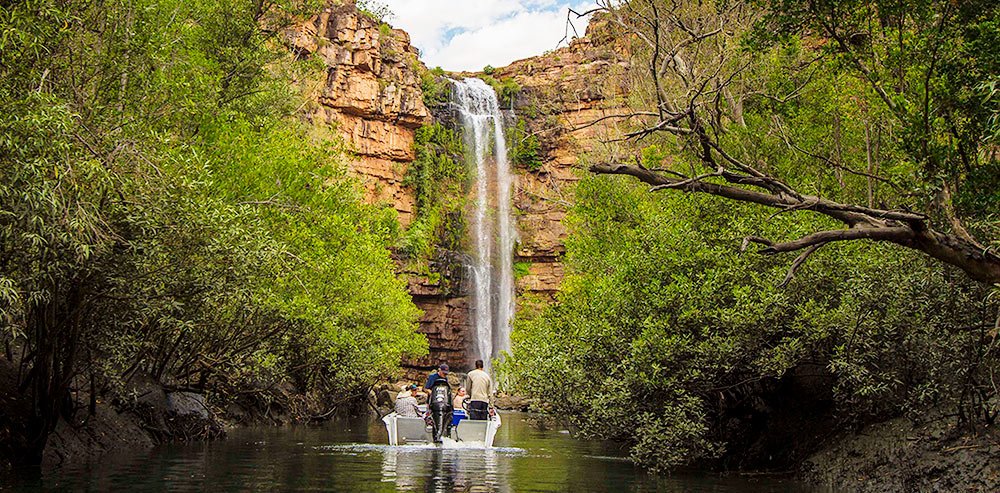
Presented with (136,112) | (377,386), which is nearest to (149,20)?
(136,112)

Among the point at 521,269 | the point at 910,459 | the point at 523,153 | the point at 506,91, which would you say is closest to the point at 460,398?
the point at 910,459

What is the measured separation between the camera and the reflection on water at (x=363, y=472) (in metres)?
13.6

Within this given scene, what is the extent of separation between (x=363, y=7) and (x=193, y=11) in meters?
42.1

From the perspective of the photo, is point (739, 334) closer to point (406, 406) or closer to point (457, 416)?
→ point (457, 416)

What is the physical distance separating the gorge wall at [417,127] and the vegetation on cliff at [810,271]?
42.3 meters

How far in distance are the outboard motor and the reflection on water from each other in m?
0.45

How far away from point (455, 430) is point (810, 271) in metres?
10.8

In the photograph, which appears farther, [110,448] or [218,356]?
[218,356]

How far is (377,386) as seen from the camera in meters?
53.8

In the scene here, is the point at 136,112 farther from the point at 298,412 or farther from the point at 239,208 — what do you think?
the point at 298,412

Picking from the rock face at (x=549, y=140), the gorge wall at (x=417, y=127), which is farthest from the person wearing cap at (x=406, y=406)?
the rock face at (x=549, y=140)

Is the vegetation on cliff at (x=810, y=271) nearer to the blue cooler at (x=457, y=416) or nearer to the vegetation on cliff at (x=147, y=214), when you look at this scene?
the blue cooler at (x=457, y=416)

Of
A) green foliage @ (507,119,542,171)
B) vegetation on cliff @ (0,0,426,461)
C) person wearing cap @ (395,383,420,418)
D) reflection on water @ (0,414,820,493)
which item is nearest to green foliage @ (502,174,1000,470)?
reflection on water @ (0,414,820,493)

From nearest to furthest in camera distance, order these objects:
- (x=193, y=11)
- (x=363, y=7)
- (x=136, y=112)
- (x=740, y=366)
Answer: (x=740, y=366) → (x=136, y=112) → (x=193, y=11) → (x=363, y=7)
